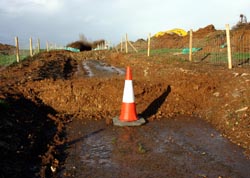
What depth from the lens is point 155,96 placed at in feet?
28.7

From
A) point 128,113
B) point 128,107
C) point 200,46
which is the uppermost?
point 200,46

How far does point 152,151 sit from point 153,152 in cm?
5

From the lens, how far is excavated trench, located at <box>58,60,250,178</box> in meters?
4.61

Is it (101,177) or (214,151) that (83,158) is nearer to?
(101,177)

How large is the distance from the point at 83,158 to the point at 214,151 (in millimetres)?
2131

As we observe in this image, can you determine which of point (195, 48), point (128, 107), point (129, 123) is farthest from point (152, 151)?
point (195, 48)

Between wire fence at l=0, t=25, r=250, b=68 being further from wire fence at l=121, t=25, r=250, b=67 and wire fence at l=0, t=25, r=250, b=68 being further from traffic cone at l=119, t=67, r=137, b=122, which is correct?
traffic cone at l=119, t=67, r=137, b=122

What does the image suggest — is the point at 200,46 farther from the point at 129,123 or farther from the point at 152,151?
the point at 152,151

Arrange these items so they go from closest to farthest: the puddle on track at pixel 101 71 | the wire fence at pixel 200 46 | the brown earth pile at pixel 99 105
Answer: the brown earth pile at pixel 99 105 < the puddle on track at pixel 101 71 < the wire fence at pixel 200 46

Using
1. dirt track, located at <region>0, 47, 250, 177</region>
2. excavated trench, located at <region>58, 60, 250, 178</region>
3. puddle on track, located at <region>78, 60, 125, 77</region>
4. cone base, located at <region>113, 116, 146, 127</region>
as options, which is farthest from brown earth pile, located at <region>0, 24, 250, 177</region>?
puddle on track, located at <region>78, 60, 125, 77</region>

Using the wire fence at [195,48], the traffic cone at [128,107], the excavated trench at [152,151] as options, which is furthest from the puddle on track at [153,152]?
the wire fence at [195,48]

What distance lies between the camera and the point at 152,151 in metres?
5.45

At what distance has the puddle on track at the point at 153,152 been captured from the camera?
461 centimetres

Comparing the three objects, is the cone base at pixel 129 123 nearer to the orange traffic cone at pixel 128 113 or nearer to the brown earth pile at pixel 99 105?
the orange traffic cone at pixel 128 113
